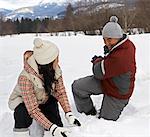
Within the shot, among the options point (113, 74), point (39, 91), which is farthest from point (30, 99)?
point (113, 74)

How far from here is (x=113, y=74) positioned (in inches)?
151

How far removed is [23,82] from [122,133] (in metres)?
0.94

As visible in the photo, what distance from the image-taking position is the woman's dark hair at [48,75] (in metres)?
3.46

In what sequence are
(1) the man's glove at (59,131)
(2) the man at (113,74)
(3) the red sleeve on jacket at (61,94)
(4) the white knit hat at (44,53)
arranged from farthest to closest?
(2) the man at (113,74) → (3) the red sleeve on jacket at (61,94) → (4) the white knit hat at (44,53) → (1) the man's glove at (59,131)

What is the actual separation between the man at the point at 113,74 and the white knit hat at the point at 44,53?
0.63 m

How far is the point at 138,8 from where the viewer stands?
38812 mm

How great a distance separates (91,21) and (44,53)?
3914 cm

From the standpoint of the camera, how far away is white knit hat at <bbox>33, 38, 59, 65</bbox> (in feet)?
11.2

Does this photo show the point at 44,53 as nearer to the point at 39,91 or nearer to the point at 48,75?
the point at 48,75

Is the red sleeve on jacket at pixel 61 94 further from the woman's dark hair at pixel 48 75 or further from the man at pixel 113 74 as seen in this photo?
the man at pixel 113 74

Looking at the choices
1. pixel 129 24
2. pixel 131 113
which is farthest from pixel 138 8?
pixel 131 113

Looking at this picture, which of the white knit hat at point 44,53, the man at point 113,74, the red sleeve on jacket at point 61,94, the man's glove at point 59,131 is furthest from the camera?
the man at point 113,74

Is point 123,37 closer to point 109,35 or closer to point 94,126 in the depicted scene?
point 109,35

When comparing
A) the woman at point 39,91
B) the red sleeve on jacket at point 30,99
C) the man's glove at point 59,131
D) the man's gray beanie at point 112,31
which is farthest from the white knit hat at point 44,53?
the man's gray beanie at point 112,31
